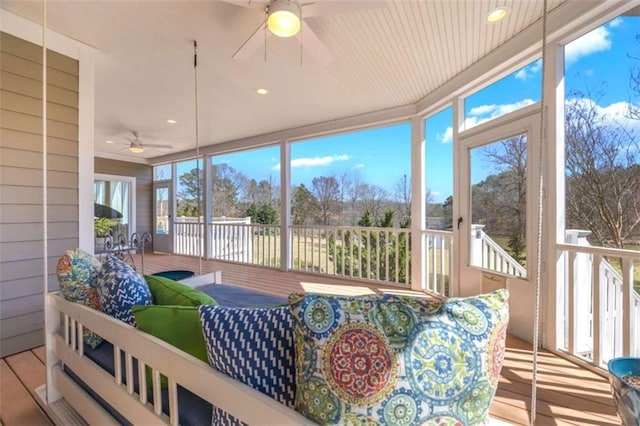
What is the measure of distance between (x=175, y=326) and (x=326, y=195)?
13.3 ft

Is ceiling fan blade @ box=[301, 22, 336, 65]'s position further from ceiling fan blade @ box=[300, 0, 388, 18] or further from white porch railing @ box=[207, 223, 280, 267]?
white porch railing @ box=[207, 223, 280, 267]

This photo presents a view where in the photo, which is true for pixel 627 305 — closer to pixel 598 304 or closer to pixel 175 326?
pixel 598 304

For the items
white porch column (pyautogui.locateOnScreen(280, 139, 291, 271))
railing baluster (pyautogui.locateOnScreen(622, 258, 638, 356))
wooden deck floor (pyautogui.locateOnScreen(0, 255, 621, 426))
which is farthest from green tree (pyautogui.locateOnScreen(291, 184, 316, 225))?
railing baluster (pyautogui.locateOnScreen(622, 258, 638, 356))

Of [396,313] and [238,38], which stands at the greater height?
[238,38]

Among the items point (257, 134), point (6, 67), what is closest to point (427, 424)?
point (6, 67)

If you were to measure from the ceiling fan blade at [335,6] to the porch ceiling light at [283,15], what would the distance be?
100mm

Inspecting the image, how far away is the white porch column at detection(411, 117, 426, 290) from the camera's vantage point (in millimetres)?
3748

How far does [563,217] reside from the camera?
213 centimetres

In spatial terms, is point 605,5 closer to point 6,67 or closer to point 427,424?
point 427,424

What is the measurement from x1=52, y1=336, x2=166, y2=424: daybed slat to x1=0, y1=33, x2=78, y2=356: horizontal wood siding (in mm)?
1224

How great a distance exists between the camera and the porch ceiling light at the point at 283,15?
1655 mm

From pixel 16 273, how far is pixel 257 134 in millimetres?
3869

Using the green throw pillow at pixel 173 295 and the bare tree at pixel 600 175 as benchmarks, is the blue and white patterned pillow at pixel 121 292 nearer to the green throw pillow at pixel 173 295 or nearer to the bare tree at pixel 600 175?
the green throw pillow at pixel 173 295

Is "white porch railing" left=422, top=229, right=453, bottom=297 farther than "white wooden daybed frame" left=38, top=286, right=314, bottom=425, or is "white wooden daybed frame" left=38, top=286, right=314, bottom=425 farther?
"white porch railing" left=422, top=229, right=453, bottom=297
